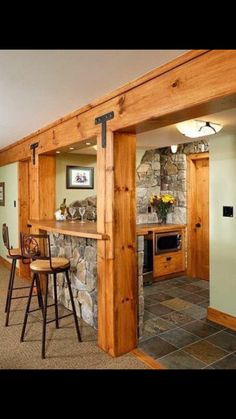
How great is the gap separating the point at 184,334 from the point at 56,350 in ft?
4.25

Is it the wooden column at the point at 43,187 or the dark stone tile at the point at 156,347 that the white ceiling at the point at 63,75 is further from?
the dark stone tile at the point at 156,347

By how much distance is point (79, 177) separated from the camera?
5125mm

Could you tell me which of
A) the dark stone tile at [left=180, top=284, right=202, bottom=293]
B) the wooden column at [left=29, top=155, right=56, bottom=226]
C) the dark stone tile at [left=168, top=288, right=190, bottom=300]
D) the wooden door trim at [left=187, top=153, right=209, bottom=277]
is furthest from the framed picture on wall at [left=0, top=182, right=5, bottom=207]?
the dark stone tile at [left=180, top=284, right=202, bottom=293]

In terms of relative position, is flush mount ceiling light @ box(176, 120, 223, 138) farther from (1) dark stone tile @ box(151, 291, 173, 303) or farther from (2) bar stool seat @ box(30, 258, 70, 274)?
(1) dark stone tile @ box(151, 291, 173, 303)

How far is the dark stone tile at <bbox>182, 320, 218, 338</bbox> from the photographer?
303cm

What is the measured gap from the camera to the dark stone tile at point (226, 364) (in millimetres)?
2381

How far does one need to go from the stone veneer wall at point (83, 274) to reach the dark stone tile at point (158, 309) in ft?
2.93

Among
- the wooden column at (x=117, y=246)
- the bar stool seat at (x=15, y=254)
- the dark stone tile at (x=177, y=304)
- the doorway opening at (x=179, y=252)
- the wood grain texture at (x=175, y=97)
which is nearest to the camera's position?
the wood grain texture at (x=175, y=97)

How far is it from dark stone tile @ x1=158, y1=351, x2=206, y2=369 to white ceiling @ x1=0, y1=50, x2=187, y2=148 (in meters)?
2.27

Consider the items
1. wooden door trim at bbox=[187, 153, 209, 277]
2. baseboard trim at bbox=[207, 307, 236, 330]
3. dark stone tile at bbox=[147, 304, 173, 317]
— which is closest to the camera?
baseboard trim at bbox=[207, 307, 236, 330]

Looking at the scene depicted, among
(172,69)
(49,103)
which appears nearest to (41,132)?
(49,103)

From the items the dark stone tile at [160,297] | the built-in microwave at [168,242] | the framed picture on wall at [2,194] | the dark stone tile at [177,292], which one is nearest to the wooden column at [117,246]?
the dark stone tile at [160,297]
